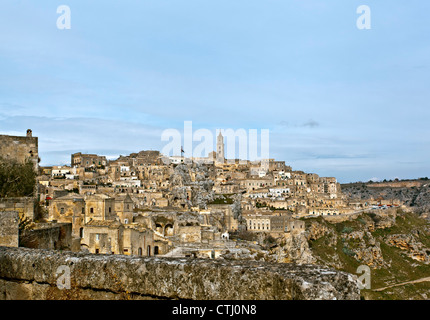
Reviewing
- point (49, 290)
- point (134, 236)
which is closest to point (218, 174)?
point (134, 236)

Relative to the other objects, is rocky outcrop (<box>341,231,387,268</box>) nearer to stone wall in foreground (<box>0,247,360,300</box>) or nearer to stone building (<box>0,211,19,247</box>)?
stone building (<box>0,211,19,247</box>)

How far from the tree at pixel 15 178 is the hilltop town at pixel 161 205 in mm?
251

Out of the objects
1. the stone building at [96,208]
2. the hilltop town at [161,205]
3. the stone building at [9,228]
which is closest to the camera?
the stone building at [9,228]

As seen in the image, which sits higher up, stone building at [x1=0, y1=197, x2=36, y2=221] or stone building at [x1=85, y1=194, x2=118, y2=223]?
stone building at [x1=0, y1=197, x2=36, y2=221]

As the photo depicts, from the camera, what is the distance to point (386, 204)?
121125 mm

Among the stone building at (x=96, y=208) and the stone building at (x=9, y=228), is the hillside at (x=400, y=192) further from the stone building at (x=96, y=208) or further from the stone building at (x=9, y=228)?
the stone building at (x=9, y=228)

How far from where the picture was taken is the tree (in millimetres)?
12914

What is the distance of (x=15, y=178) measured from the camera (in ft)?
43.2

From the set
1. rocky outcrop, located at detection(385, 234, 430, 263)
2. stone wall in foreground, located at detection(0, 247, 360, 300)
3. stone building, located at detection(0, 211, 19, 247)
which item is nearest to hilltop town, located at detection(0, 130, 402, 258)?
stone building, located at detection(0, 211, 19, 247)

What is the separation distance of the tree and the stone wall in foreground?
8255 mm

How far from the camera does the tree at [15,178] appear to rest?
12914 mm

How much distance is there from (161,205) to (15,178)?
201ft

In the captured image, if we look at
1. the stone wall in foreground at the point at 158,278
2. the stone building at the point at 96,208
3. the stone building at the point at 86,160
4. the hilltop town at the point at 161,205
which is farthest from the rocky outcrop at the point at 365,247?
the stone wall in foreground at the point at 158,278
